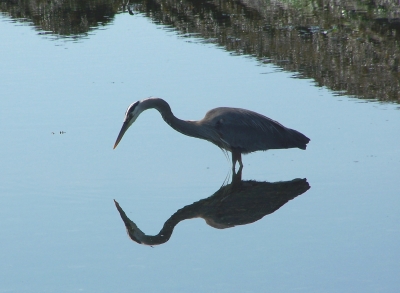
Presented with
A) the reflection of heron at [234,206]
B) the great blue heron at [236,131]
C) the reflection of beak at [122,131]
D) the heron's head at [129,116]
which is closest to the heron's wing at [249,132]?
the great blue heron at [236,131]

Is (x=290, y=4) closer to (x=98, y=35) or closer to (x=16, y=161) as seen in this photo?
(x=98, y=35)

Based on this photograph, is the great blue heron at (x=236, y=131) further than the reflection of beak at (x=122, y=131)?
Yes

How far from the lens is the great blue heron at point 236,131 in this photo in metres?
8.53

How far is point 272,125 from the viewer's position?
866 cm

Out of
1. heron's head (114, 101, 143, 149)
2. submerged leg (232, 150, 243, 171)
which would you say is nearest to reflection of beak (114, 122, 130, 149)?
heron's head (114, 101, 143, 149)

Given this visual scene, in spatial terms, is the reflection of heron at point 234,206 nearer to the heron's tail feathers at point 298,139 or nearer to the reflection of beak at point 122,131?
the heron's tail feathers at point 298,139

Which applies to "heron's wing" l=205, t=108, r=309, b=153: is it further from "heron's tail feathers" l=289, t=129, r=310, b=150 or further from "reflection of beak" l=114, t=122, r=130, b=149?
"reflection of beak" l=114, t=122, r=130, b=149

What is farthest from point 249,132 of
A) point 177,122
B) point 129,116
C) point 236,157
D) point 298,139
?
point 129,116

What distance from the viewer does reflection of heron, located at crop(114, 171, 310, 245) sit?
6785 millimetres

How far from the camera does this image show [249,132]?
8609 millimetres

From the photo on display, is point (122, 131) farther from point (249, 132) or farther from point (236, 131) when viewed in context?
point (249, 132)

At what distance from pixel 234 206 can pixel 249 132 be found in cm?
147

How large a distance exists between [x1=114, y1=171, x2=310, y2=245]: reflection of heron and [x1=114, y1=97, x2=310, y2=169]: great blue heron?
2.27 ft

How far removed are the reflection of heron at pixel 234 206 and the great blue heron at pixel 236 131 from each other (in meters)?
0.69
